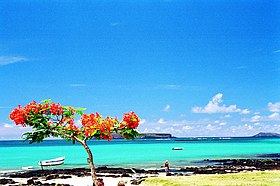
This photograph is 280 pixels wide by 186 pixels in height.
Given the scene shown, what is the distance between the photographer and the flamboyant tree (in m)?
13.9

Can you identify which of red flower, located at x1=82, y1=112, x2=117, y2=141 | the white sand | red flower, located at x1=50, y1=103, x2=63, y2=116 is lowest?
the white sand

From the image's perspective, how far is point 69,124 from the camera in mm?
14523

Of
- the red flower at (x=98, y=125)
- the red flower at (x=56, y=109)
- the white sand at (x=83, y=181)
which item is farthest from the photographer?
the white sand at (x=83, y=181)

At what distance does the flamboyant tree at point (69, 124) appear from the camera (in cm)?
1388

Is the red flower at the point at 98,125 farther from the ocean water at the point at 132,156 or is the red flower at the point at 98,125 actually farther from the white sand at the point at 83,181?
the ocean water at the point at 132,156

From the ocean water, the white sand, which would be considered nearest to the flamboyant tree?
the white sand

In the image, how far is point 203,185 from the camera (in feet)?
65.4

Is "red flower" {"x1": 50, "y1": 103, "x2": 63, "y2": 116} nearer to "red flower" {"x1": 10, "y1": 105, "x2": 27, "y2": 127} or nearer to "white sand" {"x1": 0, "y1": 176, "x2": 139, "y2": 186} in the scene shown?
"red flower" {"x1": 10, "y1": 105, "x2": 27, "y2": 127}

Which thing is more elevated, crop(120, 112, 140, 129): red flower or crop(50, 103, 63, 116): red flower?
crop(50, 103, 63, 116): red flower

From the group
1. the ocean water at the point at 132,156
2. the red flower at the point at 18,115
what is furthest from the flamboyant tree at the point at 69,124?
the ocean water at the point at 132,156

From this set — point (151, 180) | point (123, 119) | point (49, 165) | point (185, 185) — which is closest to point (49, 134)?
point (123, 119)

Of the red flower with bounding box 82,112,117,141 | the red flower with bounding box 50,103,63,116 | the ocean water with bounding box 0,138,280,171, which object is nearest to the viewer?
the red flower with bounding box 82,112,117,141

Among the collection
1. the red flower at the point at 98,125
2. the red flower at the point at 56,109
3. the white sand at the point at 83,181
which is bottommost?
the white sand at the point at 83,181

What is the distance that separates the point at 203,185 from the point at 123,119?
7.43 metres
